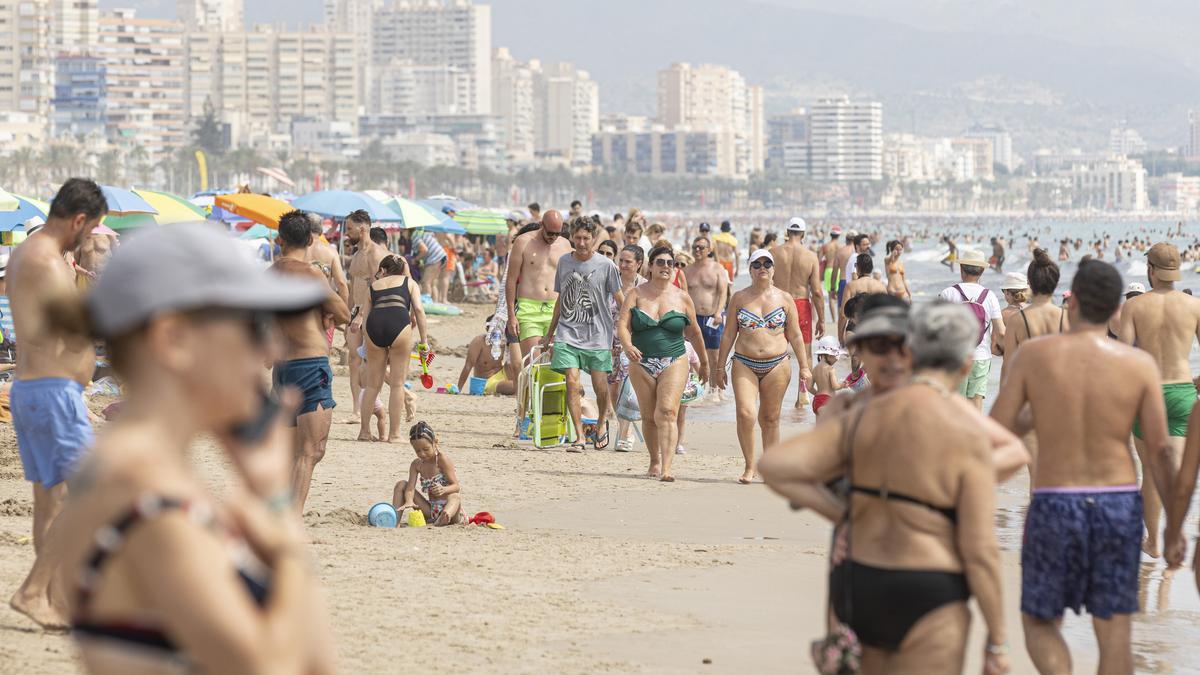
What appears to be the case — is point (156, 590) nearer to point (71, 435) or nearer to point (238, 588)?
point (238, 588)

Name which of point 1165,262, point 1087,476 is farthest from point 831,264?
point 1087,476

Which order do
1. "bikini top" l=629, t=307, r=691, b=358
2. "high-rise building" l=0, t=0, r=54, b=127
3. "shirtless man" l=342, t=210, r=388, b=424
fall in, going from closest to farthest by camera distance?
"bikini top" l=629, t=307, r=691, b=358 → "shirtless man" l=342, t=210, r=388, b=424 → "high-rise building" l=0, t=0, r=54, b=127

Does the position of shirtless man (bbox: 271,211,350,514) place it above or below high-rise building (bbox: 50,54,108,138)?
below

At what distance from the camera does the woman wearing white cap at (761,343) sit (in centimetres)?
944

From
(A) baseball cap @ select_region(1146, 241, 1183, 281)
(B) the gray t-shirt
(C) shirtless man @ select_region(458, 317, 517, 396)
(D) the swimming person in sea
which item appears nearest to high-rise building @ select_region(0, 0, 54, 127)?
(C) shirtless man @ select_region(458, 317, 517, 396)

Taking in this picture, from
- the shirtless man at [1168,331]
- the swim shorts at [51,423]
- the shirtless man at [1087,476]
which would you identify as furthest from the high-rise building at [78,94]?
the shirtless man at [1087,476]

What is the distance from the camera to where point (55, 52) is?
196 m

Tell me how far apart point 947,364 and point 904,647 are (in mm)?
606

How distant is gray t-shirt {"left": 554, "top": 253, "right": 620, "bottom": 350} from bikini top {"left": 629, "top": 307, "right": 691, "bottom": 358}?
90 cm

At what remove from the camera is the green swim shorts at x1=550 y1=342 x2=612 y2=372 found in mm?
10750

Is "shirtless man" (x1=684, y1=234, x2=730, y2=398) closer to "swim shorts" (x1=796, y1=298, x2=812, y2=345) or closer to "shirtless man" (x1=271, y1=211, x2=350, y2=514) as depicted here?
"swim shorts" (x1=796, y1=298, x2=812, y2=345)

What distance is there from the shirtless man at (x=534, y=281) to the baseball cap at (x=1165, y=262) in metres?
4.87

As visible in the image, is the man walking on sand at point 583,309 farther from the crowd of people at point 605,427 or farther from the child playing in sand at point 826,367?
the child playing in sand at point 826,367

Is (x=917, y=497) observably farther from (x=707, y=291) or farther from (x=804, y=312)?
(x=804, y=312)
